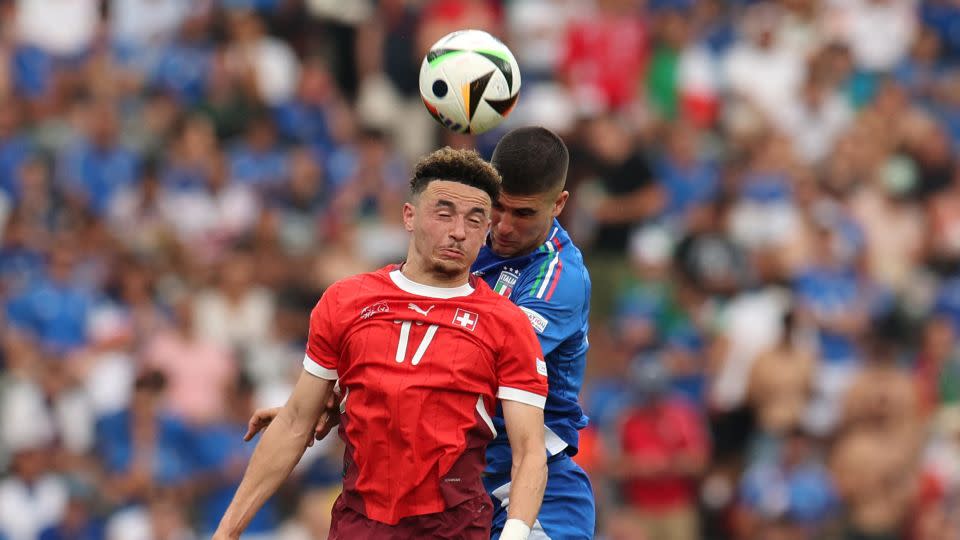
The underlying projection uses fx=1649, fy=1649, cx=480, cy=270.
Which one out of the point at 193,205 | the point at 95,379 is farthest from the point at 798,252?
the point at 95,379

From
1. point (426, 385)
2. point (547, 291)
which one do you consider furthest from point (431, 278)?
point (547, 291)

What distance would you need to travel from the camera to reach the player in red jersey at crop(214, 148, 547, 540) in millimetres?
6027

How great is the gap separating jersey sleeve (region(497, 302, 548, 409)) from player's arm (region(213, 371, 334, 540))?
2.25 feet

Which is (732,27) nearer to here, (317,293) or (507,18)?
(507,18)

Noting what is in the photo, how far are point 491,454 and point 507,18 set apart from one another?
12450mm

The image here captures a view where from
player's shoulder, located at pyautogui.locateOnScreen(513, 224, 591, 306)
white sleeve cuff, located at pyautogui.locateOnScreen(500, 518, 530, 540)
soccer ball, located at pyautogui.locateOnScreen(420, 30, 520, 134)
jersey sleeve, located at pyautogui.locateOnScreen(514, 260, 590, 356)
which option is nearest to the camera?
white sleeve cuff, located at pyautogui.locateOnScreen(500, 518, 530, 540)

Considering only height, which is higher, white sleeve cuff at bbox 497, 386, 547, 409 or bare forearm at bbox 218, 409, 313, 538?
white sleeve cuff at bbox 497, 386, 547, 409

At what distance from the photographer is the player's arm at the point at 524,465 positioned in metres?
6.00

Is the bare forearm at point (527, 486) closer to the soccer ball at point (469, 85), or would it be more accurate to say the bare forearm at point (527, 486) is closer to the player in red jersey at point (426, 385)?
the player in red jersey at point (426, 385)

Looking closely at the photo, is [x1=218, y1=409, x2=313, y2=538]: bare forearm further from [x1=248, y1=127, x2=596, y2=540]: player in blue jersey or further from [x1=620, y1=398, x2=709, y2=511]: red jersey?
[x1=620, y1=398, x2=709, y2=511]: red jersey

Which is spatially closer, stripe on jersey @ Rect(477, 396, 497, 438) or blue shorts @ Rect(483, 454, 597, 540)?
stripe on jersey @ Rect(477, 396, 497, 438)

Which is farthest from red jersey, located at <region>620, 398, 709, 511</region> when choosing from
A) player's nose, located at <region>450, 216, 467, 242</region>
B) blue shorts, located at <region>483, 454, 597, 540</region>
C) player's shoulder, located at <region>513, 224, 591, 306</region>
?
player's nose, located at <region>450, 216, 467, 242</region>

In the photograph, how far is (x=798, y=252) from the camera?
16.3 meters

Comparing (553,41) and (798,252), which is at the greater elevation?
(553,41)
